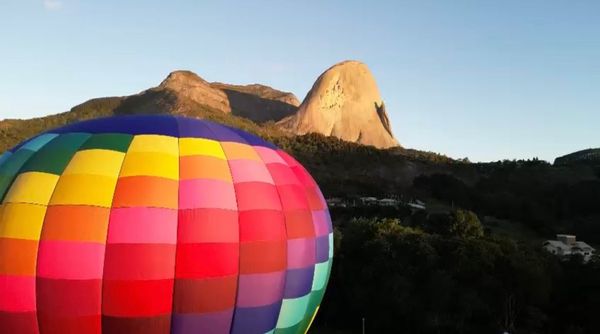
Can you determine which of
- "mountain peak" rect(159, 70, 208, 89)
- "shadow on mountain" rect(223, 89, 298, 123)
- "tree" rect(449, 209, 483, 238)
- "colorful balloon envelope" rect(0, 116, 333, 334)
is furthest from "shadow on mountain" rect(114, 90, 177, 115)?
"colorful balloon envelope" rect(0, 116, 333, 334)

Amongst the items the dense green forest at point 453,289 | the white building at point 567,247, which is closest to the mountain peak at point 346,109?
the white building at point 567,247

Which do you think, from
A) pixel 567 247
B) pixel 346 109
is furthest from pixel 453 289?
pixel 346 109

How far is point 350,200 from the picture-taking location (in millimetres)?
61906

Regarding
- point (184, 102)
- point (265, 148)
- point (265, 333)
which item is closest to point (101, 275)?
point (265, 333)

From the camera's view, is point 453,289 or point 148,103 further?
point 148,103

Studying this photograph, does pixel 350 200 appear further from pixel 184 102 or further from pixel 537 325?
pixel 184 102

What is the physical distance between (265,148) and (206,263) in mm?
3362

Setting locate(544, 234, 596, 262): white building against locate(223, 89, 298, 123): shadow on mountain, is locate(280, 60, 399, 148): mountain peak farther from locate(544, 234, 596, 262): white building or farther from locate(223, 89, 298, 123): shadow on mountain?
locate(544, 234, 596, 262): white building

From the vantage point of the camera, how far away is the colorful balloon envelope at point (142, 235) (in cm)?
964

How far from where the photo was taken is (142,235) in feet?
32.0

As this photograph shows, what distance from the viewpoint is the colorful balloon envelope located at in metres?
9.64

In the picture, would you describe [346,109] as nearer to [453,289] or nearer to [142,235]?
[453,289]

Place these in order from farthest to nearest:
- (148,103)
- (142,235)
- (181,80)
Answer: (181,80), (148,103), (142,235)

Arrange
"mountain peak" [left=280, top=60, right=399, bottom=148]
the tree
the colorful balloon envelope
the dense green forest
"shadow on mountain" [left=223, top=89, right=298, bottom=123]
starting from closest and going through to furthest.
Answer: the colorful balloon envelope → the dense green forest → the tree → "mountain peak" [left=280, top=60, right=399, bottom=148] → "shadow on mountain" [left=223, top=89, right=298, bottom=123]
